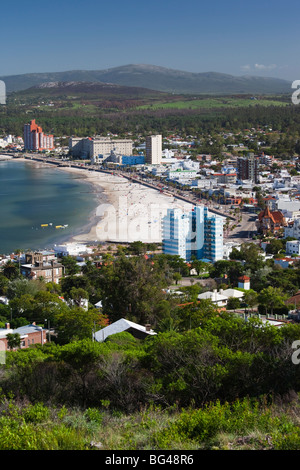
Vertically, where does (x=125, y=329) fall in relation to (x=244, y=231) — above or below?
above

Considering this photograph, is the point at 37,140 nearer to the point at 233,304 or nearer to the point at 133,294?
the point at 233,304

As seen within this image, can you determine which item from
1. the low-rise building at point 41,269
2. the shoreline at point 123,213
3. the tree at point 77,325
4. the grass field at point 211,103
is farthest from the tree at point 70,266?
the grass field at point 211,103

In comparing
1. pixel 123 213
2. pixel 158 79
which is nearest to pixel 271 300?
pixel 123 213

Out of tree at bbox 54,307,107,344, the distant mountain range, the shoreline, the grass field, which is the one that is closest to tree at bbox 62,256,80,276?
the shoreline

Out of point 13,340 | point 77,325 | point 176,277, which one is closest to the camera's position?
point 13,340

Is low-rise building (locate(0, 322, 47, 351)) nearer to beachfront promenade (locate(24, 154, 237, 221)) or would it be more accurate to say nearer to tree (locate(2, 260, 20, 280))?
tree (locate(2, 260, 20, 280))
